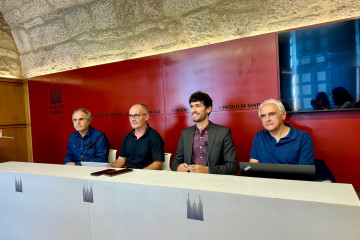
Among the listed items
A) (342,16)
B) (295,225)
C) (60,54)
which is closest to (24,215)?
(295,225)

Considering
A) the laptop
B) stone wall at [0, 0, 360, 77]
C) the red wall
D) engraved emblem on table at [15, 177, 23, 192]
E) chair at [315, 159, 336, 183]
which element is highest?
stone wall at [0, 0, 360, 77]

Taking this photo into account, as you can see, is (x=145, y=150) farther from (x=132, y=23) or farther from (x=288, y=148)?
(x=132, y=23)

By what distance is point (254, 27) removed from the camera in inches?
106

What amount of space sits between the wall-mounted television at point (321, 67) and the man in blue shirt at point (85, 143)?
6.79 feet

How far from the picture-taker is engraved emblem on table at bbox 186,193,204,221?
3.25 feet

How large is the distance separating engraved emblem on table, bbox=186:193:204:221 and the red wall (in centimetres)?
185

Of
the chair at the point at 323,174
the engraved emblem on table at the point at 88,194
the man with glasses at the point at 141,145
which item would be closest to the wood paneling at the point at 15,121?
the man with glasses at the point at 141,145

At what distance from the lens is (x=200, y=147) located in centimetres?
231

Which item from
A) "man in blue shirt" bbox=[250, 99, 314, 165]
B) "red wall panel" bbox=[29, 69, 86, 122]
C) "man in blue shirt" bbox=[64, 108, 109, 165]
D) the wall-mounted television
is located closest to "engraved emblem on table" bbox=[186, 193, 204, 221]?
"man in blue shirt" bbox=[250, 99, 314, 165]

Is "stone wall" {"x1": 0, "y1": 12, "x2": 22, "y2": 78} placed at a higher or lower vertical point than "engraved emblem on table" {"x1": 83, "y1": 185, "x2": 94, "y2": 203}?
higher

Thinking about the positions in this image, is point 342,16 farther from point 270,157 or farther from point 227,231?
point 227,231

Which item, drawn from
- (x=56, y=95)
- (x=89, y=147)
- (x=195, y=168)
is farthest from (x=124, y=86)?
(x=195, y=168)

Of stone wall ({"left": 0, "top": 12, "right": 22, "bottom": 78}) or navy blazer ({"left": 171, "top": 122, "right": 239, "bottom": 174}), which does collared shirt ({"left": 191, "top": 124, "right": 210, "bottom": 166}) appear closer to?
navy blazer ({"left": 171, "top": 122, "right": 239, "bottom": 174})

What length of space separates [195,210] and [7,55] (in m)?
5.00
